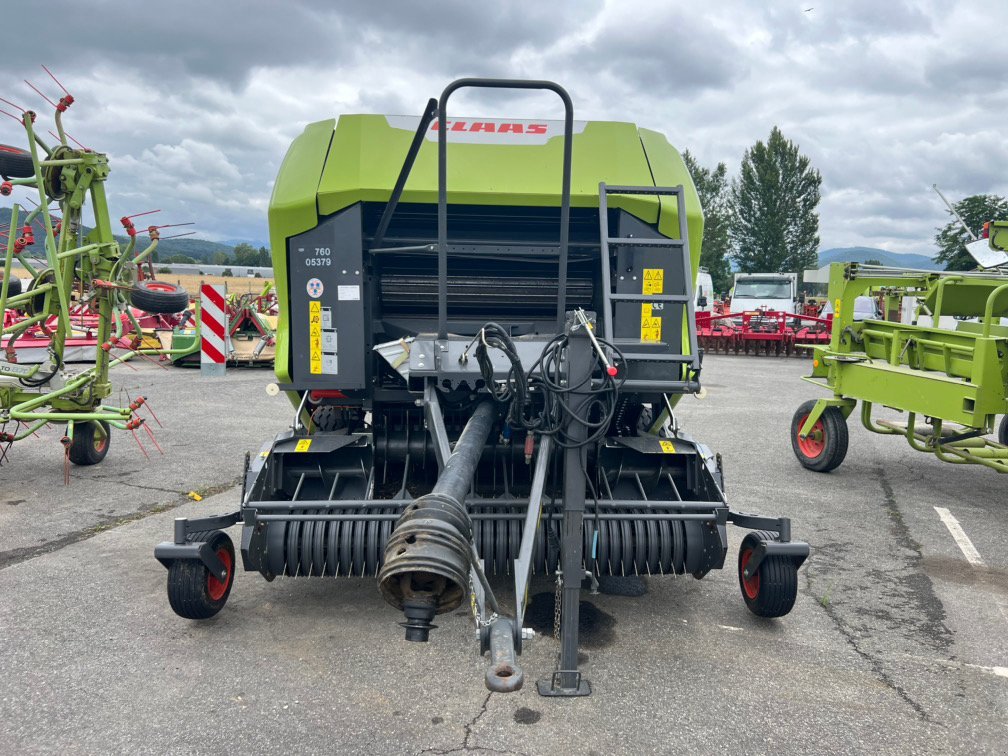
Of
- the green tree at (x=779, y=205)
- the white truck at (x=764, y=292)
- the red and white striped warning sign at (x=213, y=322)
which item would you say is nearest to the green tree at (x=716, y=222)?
the green tree at (x=779, y=205)

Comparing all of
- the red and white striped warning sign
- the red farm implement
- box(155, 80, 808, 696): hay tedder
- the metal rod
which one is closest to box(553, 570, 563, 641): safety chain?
box(155, 80, 808, 696): hay tedder

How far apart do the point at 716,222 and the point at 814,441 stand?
46.3 meters

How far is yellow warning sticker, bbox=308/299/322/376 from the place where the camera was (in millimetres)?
3930

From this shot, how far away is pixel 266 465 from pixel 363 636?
994 mm

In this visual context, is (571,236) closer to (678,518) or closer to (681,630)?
(678,518)

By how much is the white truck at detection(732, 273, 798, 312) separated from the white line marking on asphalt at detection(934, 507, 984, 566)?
58.4ft

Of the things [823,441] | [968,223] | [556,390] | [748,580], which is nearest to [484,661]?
[556,390]

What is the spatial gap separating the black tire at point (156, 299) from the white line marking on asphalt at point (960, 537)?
6292 millimetres

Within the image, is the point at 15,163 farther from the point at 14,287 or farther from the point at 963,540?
the point at 963,540

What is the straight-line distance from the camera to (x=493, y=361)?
141 inches

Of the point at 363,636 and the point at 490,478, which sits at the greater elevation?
the point at 490,478

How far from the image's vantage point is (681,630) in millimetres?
3637

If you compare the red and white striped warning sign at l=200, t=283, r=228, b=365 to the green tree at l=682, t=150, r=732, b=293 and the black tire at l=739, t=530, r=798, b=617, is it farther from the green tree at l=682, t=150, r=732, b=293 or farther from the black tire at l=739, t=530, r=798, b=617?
the green tree at l=682, t=150, r=732, b=293

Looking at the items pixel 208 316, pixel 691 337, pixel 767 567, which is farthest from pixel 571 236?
pixel 208 316
